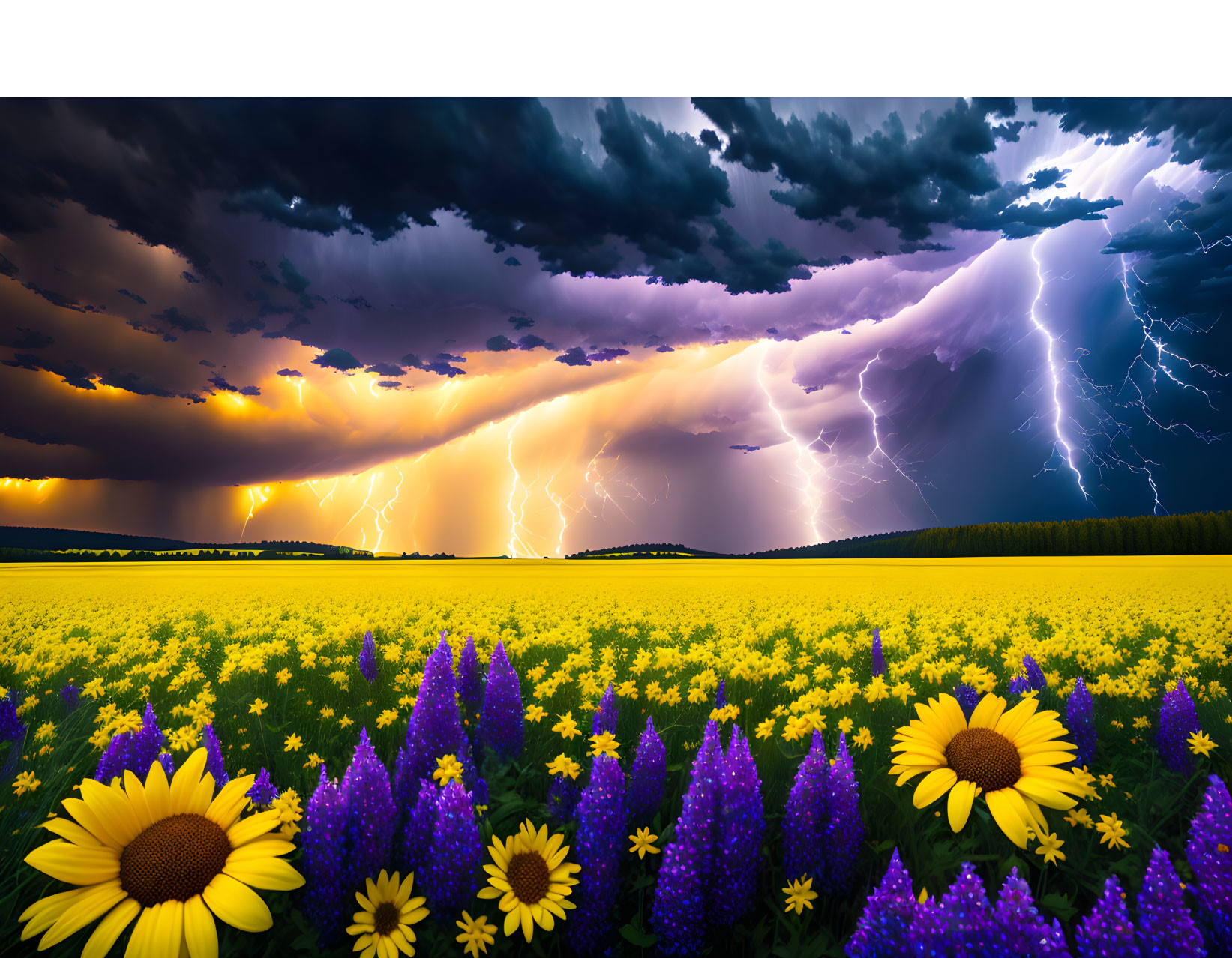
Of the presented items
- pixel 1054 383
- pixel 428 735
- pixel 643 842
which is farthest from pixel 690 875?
pixel 1054 383

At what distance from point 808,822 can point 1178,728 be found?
4.57 ft

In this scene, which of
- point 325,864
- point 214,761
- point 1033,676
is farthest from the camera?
point 1033,676

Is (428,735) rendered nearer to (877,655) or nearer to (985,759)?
(985,759)

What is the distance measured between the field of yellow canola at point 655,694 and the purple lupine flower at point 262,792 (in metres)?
0.04

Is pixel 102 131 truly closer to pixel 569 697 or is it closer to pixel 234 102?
pixel 234 102

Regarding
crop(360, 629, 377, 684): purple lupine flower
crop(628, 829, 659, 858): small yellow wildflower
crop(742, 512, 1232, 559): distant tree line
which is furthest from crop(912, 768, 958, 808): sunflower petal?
crop(742, 512, 1232, 559): distant tree line

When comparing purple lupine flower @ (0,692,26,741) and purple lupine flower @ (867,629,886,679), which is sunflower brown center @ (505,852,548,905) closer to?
purple lupine flower @ (0,692,26,741)

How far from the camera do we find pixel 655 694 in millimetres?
2420

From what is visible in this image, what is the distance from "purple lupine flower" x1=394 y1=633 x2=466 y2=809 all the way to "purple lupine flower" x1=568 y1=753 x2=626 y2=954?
15.0 inches

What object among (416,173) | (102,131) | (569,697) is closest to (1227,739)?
(569,697)

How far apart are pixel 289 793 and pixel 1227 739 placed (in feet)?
9.59

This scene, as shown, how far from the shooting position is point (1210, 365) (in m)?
6.57

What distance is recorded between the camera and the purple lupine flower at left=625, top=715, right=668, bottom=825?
1.23 meters

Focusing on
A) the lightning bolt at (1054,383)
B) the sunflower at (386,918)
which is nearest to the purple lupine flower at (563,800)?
the sunflower at (386,918)
